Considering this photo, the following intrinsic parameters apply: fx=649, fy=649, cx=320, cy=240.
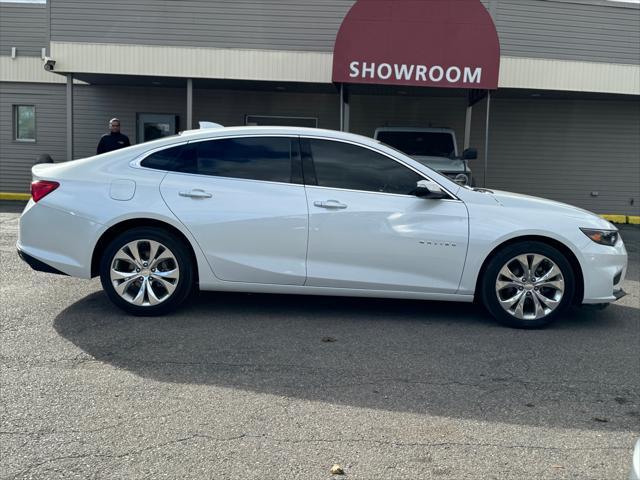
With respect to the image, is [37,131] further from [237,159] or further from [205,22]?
[237,159]

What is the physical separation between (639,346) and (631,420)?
5.55ft

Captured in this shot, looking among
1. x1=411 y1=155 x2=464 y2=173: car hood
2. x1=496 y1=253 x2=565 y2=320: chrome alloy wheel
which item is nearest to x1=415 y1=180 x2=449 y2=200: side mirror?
x1=496 y1=253 x2=565 y2=320: chrome alloy wheel

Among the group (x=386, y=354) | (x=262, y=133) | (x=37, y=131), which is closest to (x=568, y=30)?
(x=262, y=133)

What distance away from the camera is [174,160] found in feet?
18.7

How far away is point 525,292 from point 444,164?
4.87 metres

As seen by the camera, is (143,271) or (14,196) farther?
(14,196)

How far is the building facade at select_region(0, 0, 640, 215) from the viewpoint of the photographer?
1312 cm

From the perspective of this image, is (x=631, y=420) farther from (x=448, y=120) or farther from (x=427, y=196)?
(x=448, y=120)

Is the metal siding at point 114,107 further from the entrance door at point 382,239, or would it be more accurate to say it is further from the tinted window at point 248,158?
the entrance door at point 382,239

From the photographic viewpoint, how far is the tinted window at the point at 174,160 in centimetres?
567

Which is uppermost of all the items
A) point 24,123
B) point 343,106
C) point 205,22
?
point 205,22

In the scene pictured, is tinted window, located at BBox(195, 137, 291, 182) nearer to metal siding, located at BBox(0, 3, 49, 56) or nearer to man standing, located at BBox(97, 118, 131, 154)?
man standing, located at BBox(97, 118, 131, 154)

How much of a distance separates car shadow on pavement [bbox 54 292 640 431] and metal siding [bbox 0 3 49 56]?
39.7 ft

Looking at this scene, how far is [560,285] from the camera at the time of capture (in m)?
5.64
